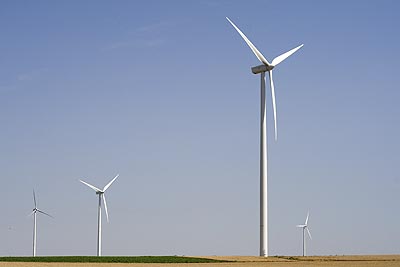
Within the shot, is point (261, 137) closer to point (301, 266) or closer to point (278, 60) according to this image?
point (278, 60)

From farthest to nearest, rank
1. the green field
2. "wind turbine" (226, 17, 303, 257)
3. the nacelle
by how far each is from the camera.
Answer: the nacelle
"wind turbine" (226, 17, 303, 257)
the green field

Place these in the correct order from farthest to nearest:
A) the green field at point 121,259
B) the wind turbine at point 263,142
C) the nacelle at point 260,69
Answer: the nacelle at point 260,69 < the wind turbine at point 263,142 < the green field at point 121,259

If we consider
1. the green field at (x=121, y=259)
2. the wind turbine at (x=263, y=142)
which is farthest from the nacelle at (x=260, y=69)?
the green field at (x=121, y=259)

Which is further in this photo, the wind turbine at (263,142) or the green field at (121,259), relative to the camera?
the wind turbine at (263,142)

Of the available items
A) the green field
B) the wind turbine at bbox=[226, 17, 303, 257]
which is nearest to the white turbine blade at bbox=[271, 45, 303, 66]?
the wind turbine at bbox=[226, 17, 303, 257]

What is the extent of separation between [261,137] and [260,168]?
2932 millimetres

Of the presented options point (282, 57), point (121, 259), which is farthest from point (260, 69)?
point (121, 259)

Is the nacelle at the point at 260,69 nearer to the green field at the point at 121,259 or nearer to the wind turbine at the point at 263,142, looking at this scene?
the wind turbine at the point at 263,142

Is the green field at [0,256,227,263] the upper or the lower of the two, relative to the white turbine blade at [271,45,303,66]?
lower

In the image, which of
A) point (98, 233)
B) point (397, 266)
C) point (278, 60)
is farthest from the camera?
point (98, 233)

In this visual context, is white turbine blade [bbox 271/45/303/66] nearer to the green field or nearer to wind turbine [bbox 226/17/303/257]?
wind turbine [bbox 226/17/303/257]

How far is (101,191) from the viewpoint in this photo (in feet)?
347

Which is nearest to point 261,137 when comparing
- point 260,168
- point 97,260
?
point 260,168

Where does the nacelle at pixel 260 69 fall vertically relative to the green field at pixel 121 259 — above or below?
above
